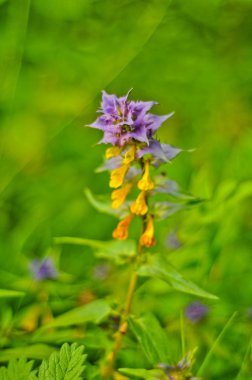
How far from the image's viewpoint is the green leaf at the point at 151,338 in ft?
2.86

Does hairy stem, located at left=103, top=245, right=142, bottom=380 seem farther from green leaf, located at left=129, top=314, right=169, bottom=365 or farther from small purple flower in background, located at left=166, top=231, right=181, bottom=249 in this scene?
small purple flower in background, located at left=166, top=231, right=181, bottom=249

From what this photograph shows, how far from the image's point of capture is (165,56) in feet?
5.94

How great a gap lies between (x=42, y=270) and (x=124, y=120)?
45cm

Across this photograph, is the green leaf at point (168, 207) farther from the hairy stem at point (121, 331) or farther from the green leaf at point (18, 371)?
the green leaf at point (18, 371)

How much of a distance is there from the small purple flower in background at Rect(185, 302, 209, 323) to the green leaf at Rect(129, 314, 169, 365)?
0.19m

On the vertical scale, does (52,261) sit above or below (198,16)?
below

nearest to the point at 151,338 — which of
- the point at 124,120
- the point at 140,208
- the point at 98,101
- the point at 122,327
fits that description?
the point at 122,327

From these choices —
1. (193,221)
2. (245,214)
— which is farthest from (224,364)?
(245,214)

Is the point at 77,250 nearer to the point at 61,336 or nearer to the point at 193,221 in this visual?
the point at 193,221

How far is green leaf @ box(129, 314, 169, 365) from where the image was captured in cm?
87

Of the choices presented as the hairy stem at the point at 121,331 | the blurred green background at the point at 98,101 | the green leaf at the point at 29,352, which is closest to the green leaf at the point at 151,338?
the hairy stem at the point at 121,331

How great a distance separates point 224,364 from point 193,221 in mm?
347

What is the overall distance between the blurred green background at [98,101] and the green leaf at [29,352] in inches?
11.6

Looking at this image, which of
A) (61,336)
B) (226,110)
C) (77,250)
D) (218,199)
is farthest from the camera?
(226,110)
